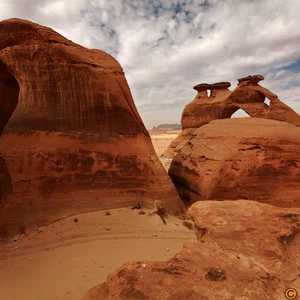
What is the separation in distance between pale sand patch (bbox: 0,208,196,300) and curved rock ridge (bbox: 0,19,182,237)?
39 cm

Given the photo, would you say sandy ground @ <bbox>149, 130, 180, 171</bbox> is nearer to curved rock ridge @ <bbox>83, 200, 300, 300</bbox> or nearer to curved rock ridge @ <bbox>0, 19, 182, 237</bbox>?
curved rock ridge @ <bbox>0, 19, 182, 237</bbox>

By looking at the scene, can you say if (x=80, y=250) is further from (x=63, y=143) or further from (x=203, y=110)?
(x=203, y=110)

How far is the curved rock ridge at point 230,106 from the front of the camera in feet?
59.1

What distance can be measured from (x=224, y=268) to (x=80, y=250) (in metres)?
3.26

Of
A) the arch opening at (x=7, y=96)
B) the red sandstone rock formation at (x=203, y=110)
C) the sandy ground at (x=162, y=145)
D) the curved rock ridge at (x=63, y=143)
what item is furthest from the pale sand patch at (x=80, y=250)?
the red sandstone rock formation at (x=203, y=110)

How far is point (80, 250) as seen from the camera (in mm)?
4387

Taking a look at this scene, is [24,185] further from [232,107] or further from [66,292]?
[232,107]

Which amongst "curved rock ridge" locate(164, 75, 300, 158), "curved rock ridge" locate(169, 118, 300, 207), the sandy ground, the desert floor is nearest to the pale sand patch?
the desert floor

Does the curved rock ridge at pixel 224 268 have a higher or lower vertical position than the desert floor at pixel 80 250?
higher

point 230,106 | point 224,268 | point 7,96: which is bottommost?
point 224,268

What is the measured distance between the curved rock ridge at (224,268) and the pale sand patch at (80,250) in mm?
1911

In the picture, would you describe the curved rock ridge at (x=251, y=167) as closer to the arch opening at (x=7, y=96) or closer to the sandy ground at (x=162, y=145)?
the arch opening at (x=7, y=96)

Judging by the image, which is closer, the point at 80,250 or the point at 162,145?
the point at 80,250

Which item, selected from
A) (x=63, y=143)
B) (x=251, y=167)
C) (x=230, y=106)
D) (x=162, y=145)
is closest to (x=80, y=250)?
(x=63, y=143)
